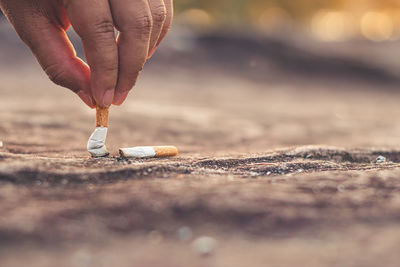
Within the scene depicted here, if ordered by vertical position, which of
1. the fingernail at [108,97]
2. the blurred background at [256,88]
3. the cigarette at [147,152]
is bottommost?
the cigarette at [147,152]

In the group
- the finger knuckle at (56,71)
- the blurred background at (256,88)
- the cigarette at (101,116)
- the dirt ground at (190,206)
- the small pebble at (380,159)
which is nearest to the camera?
the dirt ground at (190,206)

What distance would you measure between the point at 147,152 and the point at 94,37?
0.61 metres

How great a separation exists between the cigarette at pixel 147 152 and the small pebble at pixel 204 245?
81 centimetres

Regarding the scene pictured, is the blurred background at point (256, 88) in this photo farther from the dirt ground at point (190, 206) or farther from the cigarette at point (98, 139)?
the cigarette at point (98, 139)

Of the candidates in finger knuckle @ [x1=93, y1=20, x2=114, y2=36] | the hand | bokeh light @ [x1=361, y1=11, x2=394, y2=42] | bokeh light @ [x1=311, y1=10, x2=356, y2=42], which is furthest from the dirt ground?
bokeh light @ [x1=361, y1=11, x2=394, y2=42]

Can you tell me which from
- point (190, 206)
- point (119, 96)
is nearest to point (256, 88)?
point (119, 96)

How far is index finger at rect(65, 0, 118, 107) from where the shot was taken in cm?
133

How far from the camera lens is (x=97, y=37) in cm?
137

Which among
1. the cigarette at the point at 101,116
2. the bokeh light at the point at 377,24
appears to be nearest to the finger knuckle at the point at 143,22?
the cigarette at the point at 101,116

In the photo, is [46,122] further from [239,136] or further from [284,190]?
[284,190]

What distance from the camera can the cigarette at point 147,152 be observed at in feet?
5.68

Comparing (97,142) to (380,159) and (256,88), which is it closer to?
(380,159)

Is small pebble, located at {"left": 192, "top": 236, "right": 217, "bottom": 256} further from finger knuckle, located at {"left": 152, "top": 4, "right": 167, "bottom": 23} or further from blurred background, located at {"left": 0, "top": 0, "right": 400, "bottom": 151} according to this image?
blurred background, located at {"left": 0, "top": 0, "right": 400, "bottom": 151}

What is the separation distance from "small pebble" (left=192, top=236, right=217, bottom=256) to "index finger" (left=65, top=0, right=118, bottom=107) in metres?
0.74
